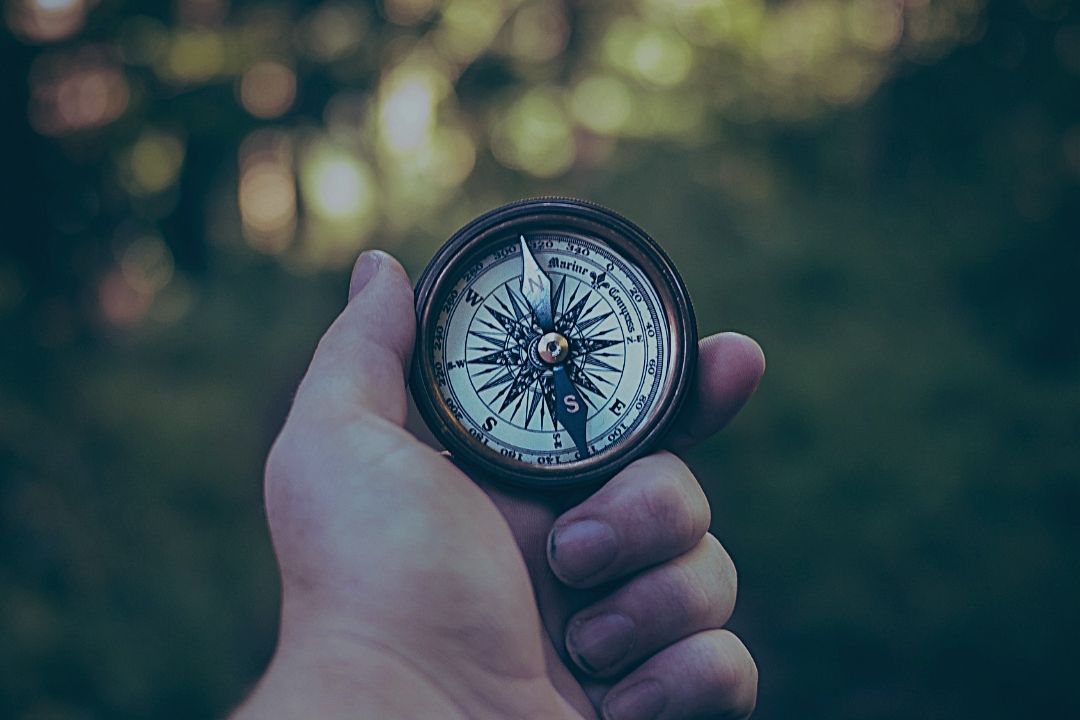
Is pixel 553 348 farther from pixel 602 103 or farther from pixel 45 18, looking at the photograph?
pixel 45 18

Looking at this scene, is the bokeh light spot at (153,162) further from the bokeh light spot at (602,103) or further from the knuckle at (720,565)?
the knuckle at (720,565)

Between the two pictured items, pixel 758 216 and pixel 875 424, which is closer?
pixel 875 424

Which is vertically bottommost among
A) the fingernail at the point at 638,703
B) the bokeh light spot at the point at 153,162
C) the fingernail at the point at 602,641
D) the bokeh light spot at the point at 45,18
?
the bokeh light spot at the point at 153,162

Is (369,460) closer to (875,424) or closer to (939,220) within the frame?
(875,424)

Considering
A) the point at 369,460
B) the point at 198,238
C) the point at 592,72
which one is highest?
the point at 369,460

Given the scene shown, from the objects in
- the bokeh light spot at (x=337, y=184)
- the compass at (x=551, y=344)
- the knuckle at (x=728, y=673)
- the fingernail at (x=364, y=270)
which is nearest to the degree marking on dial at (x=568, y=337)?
the compass at (x=551, y=344)

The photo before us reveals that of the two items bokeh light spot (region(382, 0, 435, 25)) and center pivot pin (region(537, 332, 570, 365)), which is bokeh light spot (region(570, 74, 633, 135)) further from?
center pivot pin (region(537, 332, 570, 365))

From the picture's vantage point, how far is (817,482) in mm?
8055

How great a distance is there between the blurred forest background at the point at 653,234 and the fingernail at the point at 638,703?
481 centimetres

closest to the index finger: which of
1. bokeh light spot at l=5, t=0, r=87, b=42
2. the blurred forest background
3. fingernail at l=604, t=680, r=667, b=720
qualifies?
fingernail at l=604, t=680, r=667, b=720

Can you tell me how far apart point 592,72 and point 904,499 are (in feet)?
15.6

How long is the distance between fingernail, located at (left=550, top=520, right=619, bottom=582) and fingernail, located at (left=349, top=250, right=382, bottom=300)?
1.00m

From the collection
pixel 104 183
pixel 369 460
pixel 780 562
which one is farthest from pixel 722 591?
pixel 104 183

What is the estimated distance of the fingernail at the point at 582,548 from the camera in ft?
10.7
